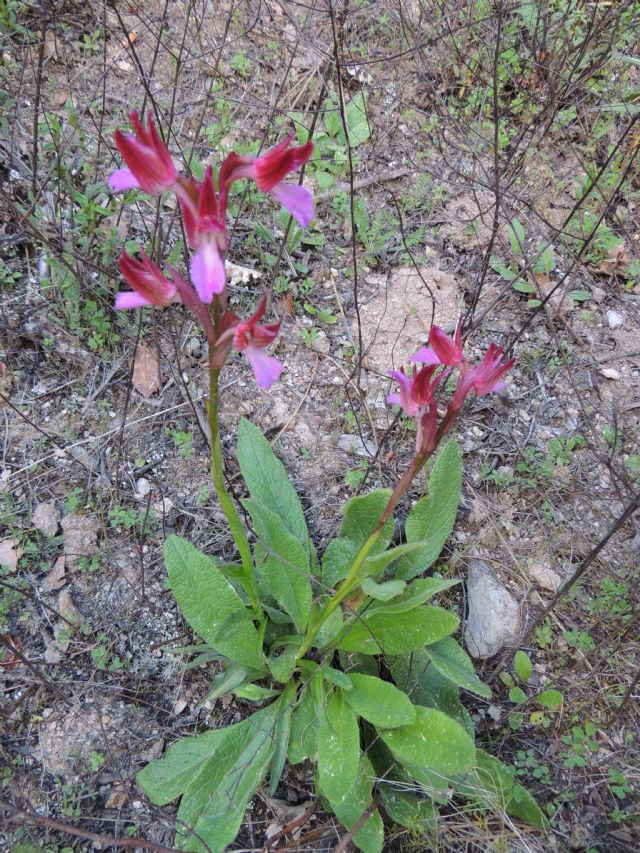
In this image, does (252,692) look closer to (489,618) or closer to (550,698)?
(489,618)

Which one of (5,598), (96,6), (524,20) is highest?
(96,6)

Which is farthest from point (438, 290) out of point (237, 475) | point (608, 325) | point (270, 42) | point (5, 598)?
point (5, 598)

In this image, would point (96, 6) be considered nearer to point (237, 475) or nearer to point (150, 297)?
point (237, 475)

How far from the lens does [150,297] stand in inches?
53.4

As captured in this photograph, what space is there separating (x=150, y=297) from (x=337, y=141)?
269 cm

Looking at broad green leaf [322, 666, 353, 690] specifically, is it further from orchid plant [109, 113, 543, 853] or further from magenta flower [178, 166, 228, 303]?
magenta flower [178, 166, 228, 303]

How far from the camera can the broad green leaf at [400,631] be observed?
2017 millimetres

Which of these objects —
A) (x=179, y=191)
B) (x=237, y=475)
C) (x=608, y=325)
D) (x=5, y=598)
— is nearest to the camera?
Result: (x=179, y=191)

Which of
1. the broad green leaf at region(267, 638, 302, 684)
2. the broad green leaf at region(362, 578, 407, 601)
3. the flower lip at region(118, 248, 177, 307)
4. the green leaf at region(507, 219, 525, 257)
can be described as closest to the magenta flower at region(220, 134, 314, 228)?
the flower lip at region(118, 248, 177, 307)

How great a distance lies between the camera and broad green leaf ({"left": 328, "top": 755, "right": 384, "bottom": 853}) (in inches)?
80.6

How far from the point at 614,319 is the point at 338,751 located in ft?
8.22

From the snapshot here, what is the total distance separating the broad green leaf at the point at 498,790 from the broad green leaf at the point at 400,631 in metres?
0.44

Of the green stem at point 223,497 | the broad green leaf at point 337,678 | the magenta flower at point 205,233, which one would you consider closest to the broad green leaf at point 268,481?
the green stem at point 223,497

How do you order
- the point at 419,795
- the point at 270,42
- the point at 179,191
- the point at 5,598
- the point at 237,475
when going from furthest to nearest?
the point at 270,42, the point at 237,475, the point at 5,598, the point at 419,795, the point at 179,191
